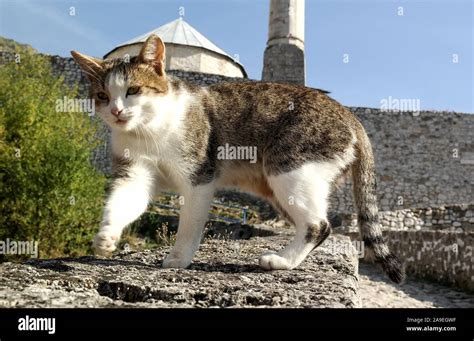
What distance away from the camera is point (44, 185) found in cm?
1011

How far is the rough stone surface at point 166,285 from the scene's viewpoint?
1939 mm

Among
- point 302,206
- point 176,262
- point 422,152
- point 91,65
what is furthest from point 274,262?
point 422,152

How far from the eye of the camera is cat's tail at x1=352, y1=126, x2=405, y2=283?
2.94 metres

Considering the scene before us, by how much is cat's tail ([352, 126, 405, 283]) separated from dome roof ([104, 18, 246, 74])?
20.3m

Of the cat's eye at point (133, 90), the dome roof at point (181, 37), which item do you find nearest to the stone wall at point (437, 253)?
the cat's eye at point (133, 90)

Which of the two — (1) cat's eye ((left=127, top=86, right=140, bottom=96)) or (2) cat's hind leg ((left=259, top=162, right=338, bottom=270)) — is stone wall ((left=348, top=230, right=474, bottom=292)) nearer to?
(2) cat's hind leg ((left=259, top=162, right=338, bottom=270))

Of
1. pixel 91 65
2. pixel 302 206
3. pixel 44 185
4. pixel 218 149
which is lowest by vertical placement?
pixel 302 206

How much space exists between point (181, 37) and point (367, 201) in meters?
22.1

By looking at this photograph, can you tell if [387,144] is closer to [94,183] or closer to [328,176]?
[94,183]

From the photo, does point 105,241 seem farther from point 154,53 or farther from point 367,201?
point 367,201

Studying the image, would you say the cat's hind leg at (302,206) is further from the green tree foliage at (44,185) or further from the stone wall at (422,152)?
the stone wall at (422,152)

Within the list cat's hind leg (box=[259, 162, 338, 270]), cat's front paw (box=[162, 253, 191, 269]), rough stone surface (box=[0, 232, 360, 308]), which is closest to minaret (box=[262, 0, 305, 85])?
cat's hind leg (box=[259, 162, 338, 270])

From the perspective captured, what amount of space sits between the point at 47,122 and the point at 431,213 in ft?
35.4

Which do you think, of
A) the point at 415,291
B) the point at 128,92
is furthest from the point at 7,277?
the point at 415,291
